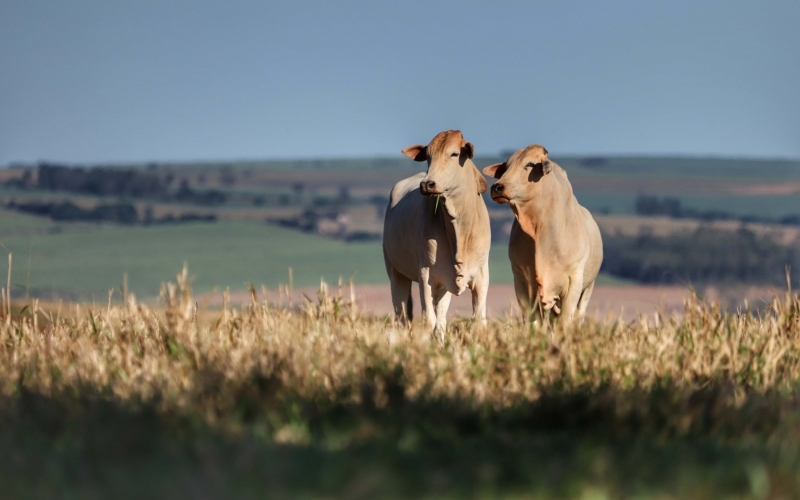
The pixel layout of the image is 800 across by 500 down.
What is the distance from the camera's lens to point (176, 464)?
14.2 feet

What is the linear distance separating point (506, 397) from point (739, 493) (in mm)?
2090

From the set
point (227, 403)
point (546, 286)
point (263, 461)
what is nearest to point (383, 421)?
point (227, 403)

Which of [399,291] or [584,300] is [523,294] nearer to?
[584,300]

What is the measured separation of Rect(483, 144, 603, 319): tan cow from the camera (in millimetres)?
9383

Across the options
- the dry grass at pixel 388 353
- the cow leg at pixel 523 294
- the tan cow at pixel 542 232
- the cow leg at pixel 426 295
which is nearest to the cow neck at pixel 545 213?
the tan cow at pixel 542 232

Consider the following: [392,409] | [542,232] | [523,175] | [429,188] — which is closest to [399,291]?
[429,188]

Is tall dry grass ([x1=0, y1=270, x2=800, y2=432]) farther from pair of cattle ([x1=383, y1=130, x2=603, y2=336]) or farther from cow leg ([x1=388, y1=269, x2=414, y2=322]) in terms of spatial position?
cow leg ([x1=388, y1=269, x2=414, y2=322])

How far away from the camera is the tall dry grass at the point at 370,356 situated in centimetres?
599

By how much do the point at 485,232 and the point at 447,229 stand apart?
1.38ft

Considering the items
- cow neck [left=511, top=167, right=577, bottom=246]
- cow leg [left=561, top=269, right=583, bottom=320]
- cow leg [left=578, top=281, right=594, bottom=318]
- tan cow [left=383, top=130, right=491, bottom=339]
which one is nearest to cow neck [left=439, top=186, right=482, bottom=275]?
tan cow [left=383, top=130, right=491, bottom=339]

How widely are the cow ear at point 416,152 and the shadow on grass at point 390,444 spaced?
436 cm

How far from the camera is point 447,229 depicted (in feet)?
33.4

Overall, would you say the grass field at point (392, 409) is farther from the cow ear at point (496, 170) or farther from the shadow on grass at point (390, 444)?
the cow ear at point (496, 170)

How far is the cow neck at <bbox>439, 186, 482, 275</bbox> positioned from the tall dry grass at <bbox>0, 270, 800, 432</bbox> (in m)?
1.45
